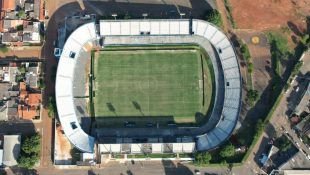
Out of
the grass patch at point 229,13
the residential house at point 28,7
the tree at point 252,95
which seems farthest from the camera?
the grass patch at point 229,13

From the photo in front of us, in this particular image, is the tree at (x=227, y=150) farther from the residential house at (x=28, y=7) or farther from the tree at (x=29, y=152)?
the residential house at (x=28, y=7)

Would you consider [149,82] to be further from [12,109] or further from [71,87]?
[12,109]

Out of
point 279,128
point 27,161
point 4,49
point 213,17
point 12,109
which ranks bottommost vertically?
point 27,161

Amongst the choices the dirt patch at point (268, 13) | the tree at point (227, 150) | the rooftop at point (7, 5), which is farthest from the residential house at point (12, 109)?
the dirt patch at point (268, 13)

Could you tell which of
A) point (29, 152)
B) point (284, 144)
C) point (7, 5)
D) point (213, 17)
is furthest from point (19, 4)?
point (284, 144)

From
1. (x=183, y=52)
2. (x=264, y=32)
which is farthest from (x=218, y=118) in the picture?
(x=264, y=32)

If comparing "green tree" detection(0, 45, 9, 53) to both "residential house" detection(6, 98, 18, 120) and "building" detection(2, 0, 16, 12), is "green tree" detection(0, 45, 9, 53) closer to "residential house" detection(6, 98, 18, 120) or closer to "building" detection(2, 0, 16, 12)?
"building" detection(2, 0, 16, 12)
